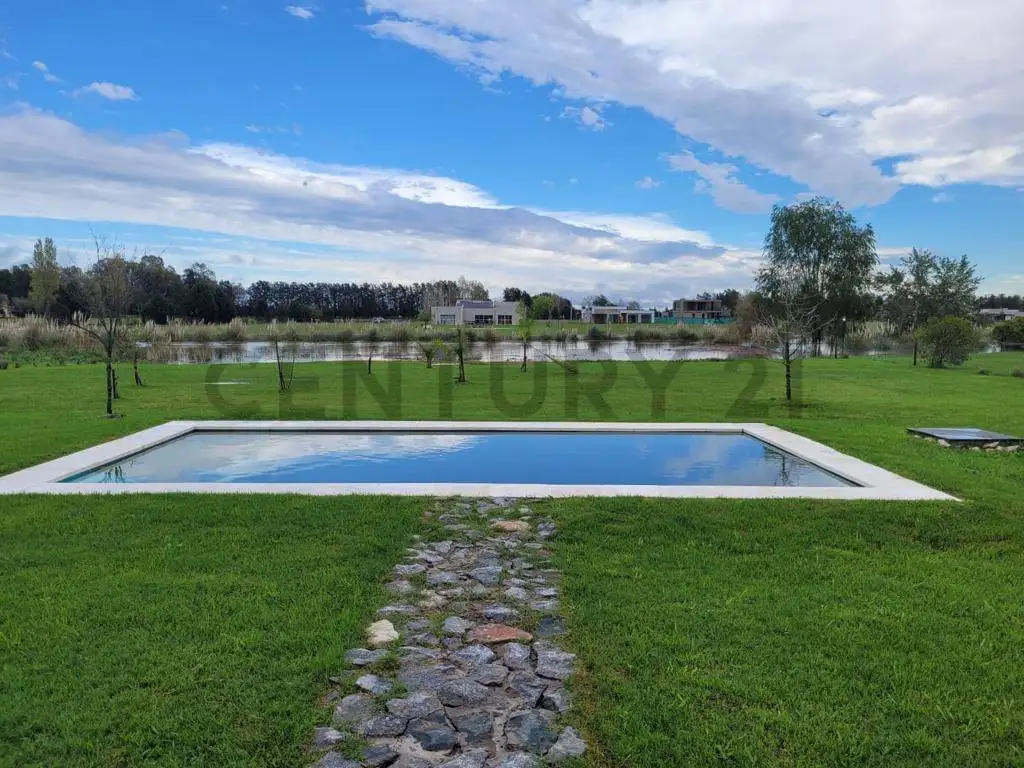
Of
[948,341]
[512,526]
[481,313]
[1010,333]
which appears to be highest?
[481,313]

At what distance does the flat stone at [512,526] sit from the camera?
434 cm

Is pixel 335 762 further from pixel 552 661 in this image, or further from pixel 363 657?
pixel 552 661

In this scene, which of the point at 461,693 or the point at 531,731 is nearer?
the point at 531,731

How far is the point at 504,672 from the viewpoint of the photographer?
2615 mm

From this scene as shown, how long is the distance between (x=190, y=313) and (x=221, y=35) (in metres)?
42.9

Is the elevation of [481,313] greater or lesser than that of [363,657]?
greater

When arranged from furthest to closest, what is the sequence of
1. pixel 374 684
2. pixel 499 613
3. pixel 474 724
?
pixel 499 613 < pixel 374 684 < pixel 474 724

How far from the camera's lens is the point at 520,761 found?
207 centimetres

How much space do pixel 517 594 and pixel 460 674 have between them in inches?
32.0

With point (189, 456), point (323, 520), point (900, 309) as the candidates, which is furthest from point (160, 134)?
point (900, 309)

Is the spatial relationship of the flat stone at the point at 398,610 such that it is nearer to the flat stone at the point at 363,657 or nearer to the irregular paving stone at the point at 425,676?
the flat stone at the point at 363,657

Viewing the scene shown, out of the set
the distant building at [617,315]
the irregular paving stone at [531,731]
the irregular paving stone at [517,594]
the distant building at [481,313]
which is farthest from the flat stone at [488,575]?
the distant building at [617,315]

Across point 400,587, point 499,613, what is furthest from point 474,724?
point 400,587

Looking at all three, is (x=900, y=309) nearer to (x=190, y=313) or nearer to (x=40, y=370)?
(x=40, y=370)
